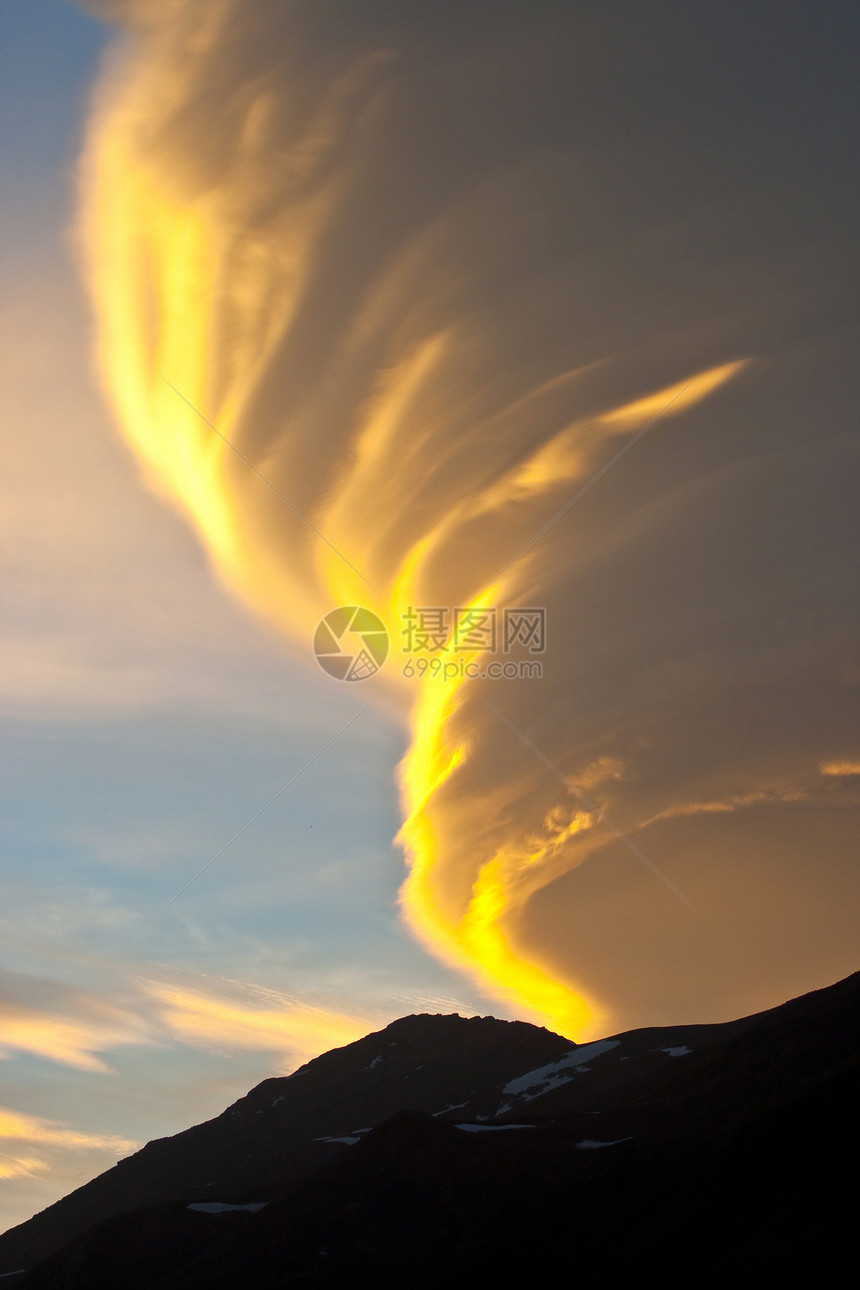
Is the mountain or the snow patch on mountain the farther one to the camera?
the snow patch on mountain

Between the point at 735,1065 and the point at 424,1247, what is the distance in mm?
36223

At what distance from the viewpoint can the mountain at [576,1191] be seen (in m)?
63.6

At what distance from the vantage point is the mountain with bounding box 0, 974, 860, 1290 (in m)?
63.6

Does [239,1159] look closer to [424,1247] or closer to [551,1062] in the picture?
[551,1062]

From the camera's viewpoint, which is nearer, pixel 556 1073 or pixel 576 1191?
pixel 576 1191

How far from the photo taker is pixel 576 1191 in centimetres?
8062

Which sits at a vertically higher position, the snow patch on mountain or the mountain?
the snow patch on mountain

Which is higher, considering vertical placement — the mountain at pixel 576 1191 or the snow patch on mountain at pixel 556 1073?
the snow patch on mountain at pixel 556 1073

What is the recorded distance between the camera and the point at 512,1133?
93.9 m

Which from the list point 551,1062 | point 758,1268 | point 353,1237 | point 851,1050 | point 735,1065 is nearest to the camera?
point 758,1268

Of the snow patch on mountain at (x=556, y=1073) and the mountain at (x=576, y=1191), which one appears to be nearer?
the mountain at (x=576, y=1191)

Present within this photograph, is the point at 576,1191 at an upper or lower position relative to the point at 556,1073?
lower

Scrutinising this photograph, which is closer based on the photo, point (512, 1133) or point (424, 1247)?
point (424, 1247)

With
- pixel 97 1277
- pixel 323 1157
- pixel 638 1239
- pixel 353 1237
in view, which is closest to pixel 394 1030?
pixel 323 1157
